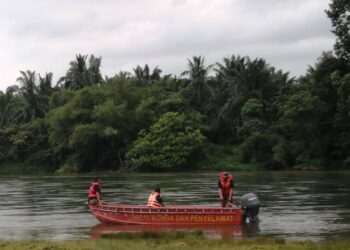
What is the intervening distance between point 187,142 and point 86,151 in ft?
50.0

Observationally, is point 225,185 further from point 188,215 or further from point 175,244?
point 175,244

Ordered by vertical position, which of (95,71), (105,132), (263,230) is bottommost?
(263,230)

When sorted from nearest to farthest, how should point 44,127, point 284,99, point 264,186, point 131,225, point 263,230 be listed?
point 263,230
point 131,225
point 264,186
point 284,99
point 44,127

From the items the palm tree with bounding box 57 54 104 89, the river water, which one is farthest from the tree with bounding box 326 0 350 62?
the palm tree with bounding box 57 54 104 89

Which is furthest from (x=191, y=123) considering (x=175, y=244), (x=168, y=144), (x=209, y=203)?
(x=175, y=244)

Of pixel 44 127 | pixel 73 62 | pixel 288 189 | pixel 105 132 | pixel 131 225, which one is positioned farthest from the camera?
pixel 73 62

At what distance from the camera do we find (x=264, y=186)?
152 feet

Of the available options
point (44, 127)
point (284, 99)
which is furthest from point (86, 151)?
point (284, 99)

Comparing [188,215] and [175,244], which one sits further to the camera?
[188,215]

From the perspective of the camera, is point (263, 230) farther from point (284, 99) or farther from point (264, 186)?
point (284, 99)

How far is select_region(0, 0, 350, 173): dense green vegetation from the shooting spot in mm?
71750

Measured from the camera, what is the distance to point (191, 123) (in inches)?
3278

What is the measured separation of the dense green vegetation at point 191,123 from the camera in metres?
71.8

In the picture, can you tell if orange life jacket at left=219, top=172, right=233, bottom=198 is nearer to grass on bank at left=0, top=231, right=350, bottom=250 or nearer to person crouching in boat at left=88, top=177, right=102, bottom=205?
person crouching in boat at left=88, top=177, right=102, bottom=205
